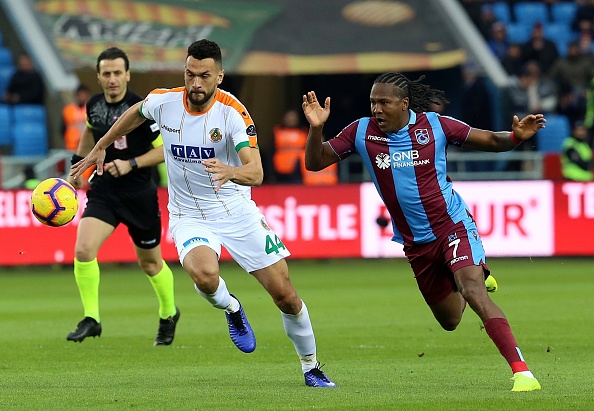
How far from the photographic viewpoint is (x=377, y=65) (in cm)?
2592

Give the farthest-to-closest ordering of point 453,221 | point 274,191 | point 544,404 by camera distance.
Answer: point 274,191 → point 453,221 → point 544,404

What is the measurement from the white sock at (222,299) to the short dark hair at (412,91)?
69.5 inches

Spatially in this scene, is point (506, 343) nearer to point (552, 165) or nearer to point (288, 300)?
point (288, 300)

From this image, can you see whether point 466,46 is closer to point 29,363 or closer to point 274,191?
point 274,191

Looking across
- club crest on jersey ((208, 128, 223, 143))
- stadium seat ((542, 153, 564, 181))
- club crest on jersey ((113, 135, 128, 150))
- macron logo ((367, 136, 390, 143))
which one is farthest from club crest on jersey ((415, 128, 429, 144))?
stadium seat ((542, 153, 564, 181))

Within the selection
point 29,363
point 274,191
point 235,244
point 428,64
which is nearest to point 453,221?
point 235,244

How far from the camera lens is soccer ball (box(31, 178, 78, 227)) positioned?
1023cm

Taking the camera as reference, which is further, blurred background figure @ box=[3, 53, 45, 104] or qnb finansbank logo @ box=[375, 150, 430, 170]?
blurred background figure @ box=[3, 53, 45, 104]

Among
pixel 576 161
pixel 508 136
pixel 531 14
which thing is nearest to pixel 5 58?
pixel 576 161

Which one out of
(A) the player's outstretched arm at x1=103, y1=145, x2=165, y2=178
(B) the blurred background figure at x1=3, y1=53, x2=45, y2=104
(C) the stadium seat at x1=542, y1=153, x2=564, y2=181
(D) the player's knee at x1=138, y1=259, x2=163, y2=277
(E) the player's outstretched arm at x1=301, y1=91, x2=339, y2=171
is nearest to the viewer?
(E) the player's outstretched arm at x1=301, y1=91, x2=339, y2=171

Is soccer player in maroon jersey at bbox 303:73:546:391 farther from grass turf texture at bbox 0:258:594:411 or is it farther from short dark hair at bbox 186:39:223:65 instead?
grass turf texture at bbox 0:258:594:411

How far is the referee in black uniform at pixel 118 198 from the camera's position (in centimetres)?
1162

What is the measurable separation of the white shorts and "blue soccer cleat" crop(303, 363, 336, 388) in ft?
2.58

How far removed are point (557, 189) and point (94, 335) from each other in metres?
10.7
